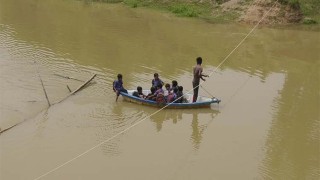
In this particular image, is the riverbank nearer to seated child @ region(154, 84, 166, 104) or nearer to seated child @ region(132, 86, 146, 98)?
seated child @ region(132, 86, 146, 98)

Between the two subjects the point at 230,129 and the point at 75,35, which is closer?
the point at 230,129

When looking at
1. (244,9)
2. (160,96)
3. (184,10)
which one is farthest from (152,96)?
(184,10)

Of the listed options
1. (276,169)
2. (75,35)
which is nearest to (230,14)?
(75,35)

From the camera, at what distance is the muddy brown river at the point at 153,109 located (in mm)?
9422

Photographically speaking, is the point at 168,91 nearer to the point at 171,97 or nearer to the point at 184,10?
the point at 171,97

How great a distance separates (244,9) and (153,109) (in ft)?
43.4

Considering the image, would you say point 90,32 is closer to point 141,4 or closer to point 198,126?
point 141,4

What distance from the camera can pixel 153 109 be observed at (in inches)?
480

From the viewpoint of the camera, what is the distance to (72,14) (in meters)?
24.1

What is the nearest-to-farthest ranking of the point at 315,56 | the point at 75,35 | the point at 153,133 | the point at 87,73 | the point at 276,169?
1. the point at 276,169
2. the point at 153,133
3. the point at 87,73
4. the point at 315,56
5. the point at 75,35

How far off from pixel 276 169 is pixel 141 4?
18.7 meters

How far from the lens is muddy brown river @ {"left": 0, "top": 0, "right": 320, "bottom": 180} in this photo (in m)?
9.42

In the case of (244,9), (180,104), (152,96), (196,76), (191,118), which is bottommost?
(191,118)

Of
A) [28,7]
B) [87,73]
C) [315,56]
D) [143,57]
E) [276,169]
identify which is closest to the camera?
[276,169]
